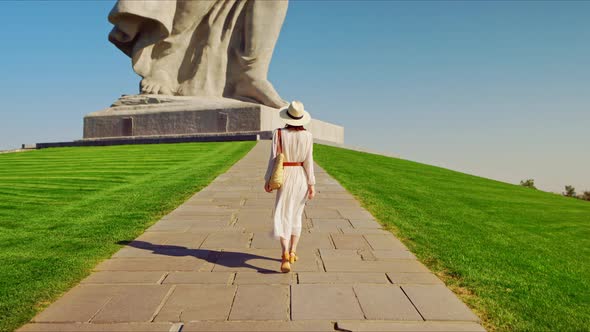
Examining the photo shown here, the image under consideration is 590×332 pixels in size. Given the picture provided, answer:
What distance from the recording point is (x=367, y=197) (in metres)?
8.23

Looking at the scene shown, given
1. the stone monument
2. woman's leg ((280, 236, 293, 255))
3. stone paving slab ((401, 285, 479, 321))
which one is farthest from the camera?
the stone monument

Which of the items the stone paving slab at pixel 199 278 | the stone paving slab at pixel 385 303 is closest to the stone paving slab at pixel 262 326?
the stone paving slab at pixel 385 303

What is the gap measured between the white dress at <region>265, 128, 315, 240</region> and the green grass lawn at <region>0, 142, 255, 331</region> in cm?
165

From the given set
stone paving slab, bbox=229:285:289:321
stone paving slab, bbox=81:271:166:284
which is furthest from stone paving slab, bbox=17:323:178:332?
stone paving slab, bbox=81:271:166:284

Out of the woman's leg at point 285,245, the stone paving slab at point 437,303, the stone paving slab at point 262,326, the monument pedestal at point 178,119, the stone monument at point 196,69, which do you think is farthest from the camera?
the stone monument at point 196,69

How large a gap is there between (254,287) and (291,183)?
40.1 inches

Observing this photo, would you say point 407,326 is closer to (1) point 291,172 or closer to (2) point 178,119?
(1) point 291,172

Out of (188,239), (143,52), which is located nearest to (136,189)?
(188,239)

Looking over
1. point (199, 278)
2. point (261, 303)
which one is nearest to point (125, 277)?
point (199, 278)

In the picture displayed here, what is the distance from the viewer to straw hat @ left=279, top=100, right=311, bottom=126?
13.8ft

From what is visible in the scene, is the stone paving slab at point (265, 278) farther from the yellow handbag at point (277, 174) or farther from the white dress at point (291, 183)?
the yellow handbag at point (277, 174)

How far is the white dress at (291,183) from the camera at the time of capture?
14.0 ft

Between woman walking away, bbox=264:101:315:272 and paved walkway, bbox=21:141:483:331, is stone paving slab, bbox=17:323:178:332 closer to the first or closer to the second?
paved walkway, bbox=21:141:483:331

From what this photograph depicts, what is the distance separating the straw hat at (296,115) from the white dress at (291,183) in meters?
0.10
